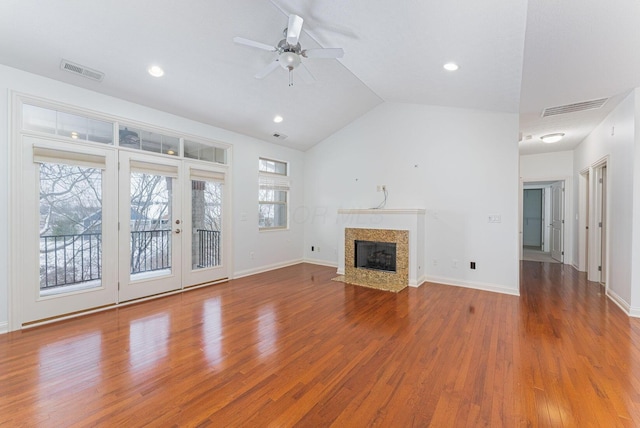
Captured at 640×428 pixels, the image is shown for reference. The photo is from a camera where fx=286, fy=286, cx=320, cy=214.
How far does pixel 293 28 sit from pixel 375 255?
3870 mm

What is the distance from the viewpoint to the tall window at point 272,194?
6051mm

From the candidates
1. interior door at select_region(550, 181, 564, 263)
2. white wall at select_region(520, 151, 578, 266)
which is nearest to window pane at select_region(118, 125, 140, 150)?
white wall at select_region(520, 151, 578, 266)

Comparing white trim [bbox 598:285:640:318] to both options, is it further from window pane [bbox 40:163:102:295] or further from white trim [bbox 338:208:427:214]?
window pane [bbox 40:163:102:295]

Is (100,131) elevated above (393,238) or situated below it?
above

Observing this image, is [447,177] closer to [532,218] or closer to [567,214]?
[567,214]

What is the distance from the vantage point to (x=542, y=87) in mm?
3428

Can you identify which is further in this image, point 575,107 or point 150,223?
point 150,223

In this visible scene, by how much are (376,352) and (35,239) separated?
3.87m

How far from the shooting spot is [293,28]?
2602 mm

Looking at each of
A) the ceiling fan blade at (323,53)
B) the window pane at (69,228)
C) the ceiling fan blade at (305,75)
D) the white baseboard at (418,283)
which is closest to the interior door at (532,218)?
the white baseboard at (418,283)

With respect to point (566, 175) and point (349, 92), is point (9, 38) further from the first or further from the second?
point (566, 175)

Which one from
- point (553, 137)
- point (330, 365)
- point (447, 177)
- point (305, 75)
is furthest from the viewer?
point (553, 137)

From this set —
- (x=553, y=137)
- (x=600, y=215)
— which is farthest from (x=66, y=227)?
(x=600, y=215)

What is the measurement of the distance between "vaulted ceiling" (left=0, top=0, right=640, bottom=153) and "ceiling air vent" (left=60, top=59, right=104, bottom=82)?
67 mm
